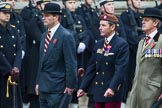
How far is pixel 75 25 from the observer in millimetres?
13422

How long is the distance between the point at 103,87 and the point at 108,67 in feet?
1.00

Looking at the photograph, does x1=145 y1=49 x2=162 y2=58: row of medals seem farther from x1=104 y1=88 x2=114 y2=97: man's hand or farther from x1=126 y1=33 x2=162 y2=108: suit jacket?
x1=104 y1=88 x2=114 y2=97: man's hand

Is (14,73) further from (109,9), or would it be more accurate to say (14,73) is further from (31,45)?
(109,9)

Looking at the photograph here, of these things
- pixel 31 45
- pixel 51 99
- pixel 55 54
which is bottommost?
pixel 31 45

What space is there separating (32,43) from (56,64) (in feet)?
11.3

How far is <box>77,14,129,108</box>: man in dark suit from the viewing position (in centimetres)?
967

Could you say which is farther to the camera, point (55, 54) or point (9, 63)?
point (9, 63)

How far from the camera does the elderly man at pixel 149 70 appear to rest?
344 inches

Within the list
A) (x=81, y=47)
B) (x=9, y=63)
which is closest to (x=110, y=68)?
(x=9, y=63)

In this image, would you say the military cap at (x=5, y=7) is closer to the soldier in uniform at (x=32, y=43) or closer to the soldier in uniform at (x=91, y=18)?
the soldier in uniform at (x=32, y=43)

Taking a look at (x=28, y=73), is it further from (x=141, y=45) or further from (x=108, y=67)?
(x=141, y=45)

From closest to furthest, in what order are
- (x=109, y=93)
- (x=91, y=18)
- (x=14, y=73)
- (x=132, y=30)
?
(x=109, y=93) → (x=14, y=73) → (x=132, y=30) → (x=91, y=18)

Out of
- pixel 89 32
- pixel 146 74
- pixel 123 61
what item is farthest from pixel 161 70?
pixel 89 32

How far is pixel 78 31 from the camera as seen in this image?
44.0 ft
